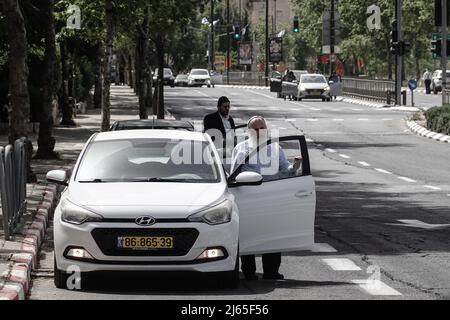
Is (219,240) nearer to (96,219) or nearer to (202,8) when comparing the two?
(96,219)

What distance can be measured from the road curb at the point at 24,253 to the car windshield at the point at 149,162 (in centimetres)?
104

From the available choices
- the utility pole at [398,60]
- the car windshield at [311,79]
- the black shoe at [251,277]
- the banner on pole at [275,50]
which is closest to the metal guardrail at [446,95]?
the utility pole at [398,60]

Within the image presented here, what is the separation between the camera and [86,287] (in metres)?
12.0

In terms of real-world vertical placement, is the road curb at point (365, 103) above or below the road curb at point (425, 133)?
below

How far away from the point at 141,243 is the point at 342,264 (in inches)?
124

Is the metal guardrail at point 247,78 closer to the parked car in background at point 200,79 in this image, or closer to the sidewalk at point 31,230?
the parked car in background at point 200,79

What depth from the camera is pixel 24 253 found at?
13.7 m

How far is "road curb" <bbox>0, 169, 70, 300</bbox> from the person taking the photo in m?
11.1

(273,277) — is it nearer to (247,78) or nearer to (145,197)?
(145,197)

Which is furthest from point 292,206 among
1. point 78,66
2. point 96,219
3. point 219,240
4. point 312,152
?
point 78,66

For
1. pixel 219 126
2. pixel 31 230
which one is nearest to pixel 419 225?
pixel 219 126

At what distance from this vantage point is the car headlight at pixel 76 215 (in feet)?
38.4

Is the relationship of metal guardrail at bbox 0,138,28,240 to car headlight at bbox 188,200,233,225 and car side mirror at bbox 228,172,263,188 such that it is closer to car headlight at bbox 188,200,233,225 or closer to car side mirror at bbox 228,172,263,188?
car side mirror at bbox 228,172,263,188
